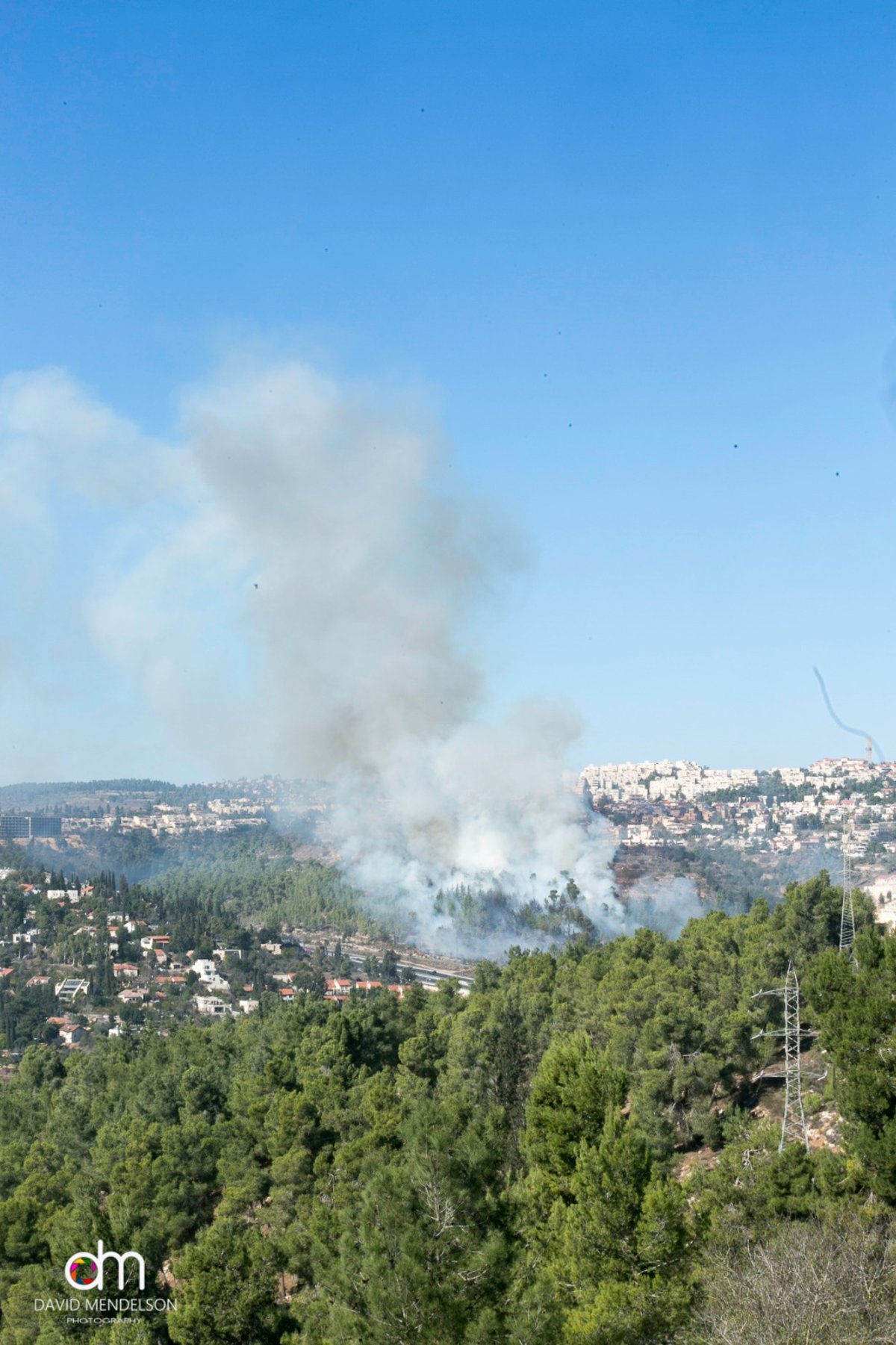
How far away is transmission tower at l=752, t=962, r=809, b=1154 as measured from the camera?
67.3 feet

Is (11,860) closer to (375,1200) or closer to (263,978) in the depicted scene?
(263,978)

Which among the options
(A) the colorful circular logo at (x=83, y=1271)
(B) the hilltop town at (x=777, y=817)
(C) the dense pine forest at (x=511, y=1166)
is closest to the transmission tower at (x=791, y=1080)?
(C) the dense pine forest at (x=511, y=1166)

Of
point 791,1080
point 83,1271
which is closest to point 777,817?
point 791,1080

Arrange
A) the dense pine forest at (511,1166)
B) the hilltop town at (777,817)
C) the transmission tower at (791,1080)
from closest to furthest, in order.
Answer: the dense pine forest at (511,1166) → the transmission tower at (791,1080) → the hilltop town at (777,817)

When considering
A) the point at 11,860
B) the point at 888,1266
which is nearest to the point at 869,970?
the point at 888,1266

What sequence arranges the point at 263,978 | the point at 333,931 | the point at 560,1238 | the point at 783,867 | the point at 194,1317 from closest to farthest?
the point at 560,1238
the point at 194,1317
the point at 263,978
the point at 333,931
the point at 783,867

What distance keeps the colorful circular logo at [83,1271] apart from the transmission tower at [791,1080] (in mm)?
11230

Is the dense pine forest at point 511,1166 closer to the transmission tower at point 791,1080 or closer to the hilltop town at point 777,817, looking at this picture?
→ the transmission tower at point 791,1080

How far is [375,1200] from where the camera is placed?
14023 millimetres

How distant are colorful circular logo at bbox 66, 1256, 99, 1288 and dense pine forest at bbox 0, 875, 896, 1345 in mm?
222

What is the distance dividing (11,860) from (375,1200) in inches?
5850

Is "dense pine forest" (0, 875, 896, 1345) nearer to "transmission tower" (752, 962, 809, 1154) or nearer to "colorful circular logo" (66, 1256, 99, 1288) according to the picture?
"colorful circular logo" (66, 1256, 99, 1288)

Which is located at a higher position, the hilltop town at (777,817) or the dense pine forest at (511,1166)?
the hilltop town at (777,817)

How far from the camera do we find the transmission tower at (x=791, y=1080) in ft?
67.3
